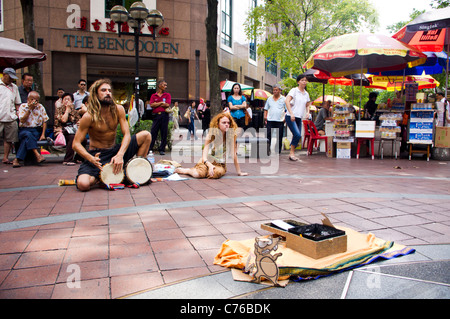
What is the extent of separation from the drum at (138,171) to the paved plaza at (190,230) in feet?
0.66

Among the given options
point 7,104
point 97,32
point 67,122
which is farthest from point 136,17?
point 97,32

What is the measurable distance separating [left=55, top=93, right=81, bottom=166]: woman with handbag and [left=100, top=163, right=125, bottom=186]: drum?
3613 mm

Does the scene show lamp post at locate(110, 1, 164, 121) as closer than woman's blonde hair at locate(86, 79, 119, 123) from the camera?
No

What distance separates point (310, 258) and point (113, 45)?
19882mm

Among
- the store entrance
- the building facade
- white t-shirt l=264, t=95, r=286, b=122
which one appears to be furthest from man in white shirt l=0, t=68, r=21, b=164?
the store entrance

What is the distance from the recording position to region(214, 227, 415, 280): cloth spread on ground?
2.47 m

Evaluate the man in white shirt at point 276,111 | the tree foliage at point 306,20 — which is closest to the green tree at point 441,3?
the tree foliage at point 306,20

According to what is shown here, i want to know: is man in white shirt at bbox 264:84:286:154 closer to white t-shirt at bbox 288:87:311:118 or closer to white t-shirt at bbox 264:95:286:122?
white t-shirt at bbox 264:95:286:122

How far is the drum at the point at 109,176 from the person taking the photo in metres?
5.42

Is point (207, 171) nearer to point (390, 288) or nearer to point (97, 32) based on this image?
point (390, 288)

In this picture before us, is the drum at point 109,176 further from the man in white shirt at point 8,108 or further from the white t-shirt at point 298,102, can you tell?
the white t-shirt at point 298,102

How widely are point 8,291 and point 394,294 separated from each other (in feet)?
7.71
